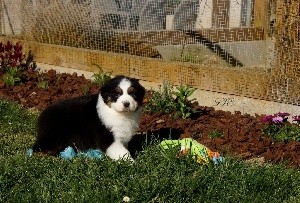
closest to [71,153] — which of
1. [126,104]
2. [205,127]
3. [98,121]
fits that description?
[98,121]

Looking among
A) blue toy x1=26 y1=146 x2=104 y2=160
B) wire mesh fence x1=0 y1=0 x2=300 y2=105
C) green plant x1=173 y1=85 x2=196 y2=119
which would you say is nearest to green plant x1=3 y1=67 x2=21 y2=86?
wire mesh fence x1=0 y1=0 x2=300 y2=105

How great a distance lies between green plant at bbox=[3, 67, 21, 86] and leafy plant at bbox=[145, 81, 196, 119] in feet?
7.31

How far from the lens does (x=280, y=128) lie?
6.77m

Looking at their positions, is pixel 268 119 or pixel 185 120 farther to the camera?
pixel 185 120

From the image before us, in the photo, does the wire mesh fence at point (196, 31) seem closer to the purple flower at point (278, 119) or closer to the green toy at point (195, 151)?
the purple flower at point (278, 119)

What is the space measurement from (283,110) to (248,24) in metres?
1.14

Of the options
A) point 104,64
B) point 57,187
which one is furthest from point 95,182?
point 104,64

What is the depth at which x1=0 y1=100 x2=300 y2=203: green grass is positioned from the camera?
4.62 metres

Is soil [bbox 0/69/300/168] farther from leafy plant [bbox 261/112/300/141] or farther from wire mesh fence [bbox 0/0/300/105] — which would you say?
wire mesh fence [bbox 0/0/300/105]

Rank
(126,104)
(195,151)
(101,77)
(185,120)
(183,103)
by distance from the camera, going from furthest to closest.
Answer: (101,77)
(183,103)
(185,120)
(126,104)
(195,151)

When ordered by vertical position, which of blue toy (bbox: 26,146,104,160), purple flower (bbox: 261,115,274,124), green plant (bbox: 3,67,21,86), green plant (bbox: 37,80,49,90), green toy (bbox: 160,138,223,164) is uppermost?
green toy (bbox: 160,138,223,164)

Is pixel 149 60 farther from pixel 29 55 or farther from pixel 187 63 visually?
pixel 29 55

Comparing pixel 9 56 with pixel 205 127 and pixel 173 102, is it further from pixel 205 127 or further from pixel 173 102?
pixel 205 127

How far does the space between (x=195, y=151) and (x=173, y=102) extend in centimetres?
204
